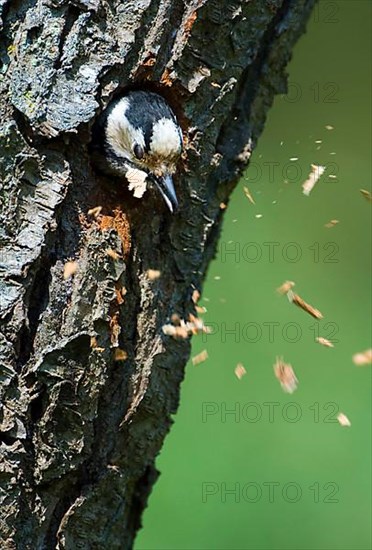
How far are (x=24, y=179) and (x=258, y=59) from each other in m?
0.60

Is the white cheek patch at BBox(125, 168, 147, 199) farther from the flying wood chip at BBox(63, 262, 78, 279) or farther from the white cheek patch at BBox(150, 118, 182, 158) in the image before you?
the flying wood chip at BBox(63, 262, 78, 279)

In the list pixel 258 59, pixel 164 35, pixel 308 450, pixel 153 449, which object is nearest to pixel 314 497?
pixel 308 450

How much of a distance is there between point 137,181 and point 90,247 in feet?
0.76

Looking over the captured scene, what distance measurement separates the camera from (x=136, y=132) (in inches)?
86.2

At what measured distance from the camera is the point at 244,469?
3506 mm

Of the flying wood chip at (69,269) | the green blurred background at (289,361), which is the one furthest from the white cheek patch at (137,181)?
the green blurred background at (289,361)

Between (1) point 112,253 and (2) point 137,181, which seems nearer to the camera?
(1) point 112,253

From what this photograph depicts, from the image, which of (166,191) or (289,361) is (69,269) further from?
(289,361)

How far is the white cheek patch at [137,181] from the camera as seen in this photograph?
6.88 feet

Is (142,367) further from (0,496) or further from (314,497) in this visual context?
(314,497)

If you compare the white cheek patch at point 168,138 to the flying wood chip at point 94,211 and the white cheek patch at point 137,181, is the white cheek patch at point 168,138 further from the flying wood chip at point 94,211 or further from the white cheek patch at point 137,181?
the flying wood chip at point 94,211

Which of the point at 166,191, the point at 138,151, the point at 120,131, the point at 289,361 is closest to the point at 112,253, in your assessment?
the point at 166,191

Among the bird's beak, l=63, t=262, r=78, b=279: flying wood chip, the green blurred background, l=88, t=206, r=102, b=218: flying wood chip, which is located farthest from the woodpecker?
the green blurred background

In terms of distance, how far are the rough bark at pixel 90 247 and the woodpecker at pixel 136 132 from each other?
0.09ft
